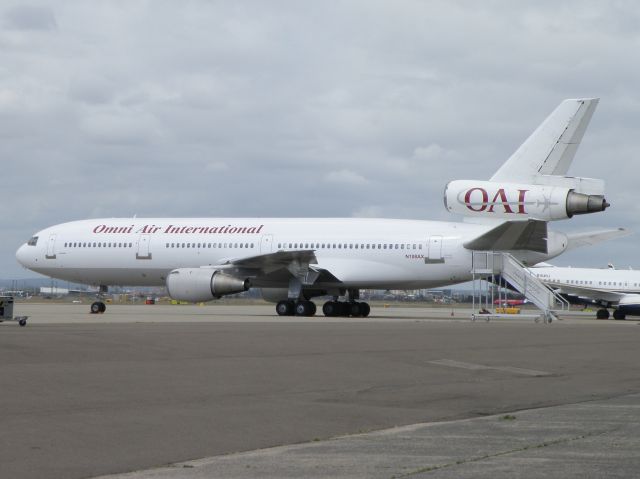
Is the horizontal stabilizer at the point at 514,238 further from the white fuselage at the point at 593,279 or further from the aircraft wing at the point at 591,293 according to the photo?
the white fuselage at the point at 593,279

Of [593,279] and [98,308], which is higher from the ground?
[593,279]

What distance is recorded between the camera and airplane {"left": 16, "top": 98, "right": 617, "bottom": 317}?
38.3 metres

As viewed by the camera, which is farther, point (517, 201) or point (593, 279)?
point (593, 279)

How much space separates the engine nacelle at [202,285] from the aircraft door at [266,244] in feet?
10.8

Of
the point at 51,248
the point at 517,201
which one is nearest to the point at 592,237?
the point at 517,201

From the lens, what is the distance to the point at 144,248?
43594 mm

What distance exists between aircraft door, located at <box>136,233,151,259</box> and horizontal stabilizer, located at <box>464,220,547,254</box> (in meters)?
14.0

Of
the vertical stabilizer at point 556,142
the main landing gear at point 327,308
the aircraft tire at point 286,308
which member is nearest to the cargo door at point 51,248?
the main landing gear at point 327,308

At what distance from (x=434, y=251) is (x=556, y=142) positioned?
643cm

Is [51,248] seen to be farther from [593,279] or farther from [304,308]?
[593,279]

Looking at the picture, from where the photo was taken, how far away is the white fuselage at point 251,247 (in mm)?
40344

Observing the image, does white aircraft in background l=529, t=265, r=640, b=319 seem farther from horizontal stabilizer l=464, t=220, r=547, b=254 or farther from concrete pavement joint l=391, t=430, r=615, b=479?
concrete pavement joint l=391, t=430, r=615, b=479

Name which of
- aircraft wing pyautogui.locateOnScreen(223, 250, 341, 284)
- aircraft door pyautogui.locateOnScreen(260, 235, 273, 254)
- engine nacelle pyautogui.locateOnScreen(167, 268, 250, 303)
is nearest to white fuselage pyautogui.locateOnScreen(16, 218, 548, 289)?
aircraft door pyautogui.locateOnScreen(260, 235, 273, 254)

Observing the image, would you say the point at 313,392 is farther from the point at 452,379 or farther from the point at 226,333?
the point at 226,333
